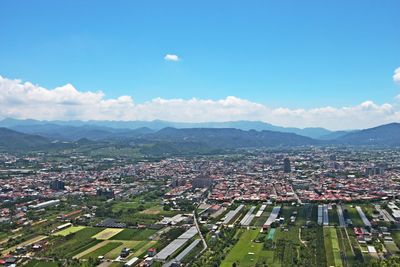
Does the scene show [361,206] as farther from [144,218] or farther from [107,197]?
[107,197]

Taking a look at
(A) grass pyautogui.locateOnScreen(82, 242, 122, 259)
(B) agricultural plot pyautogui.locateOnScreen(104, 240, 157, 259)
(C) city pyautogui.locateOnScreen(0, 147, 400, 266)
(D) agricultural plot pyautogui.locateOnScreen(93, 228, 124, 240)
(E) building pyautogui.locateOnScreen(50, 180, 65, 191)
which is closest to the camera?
(C) city pyautogui.locateOnScreen(0, 147, 400, 266)

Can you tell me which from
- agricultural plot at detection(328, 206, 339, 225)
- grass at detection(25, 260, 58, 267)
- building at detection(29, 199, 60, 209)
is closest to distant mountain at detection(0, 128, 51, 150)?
building at detection(29, 199, 60, 209)

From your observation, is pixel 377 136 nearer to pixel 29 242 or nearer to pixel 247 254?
pixel 247 254

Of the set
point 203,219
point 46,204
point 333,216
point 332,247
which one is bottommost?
point 46,204

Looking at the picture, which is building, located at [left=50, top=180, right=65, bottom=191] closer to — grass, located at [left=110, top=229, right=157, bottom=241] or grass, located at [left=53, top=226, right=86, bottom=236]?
grass, located at [left=53, top=226, right=86, bottom=236]

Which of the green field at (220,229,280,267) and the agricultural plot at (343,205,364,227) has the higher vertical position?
the agricultural plot at (343,205,364,227)

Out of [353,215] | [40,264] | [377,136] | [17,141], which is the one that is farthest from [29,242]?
[377,136]

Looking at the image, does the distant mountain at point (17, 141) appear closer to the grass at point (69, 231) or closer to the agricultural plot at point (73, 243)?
the grass at point (69, 231)
